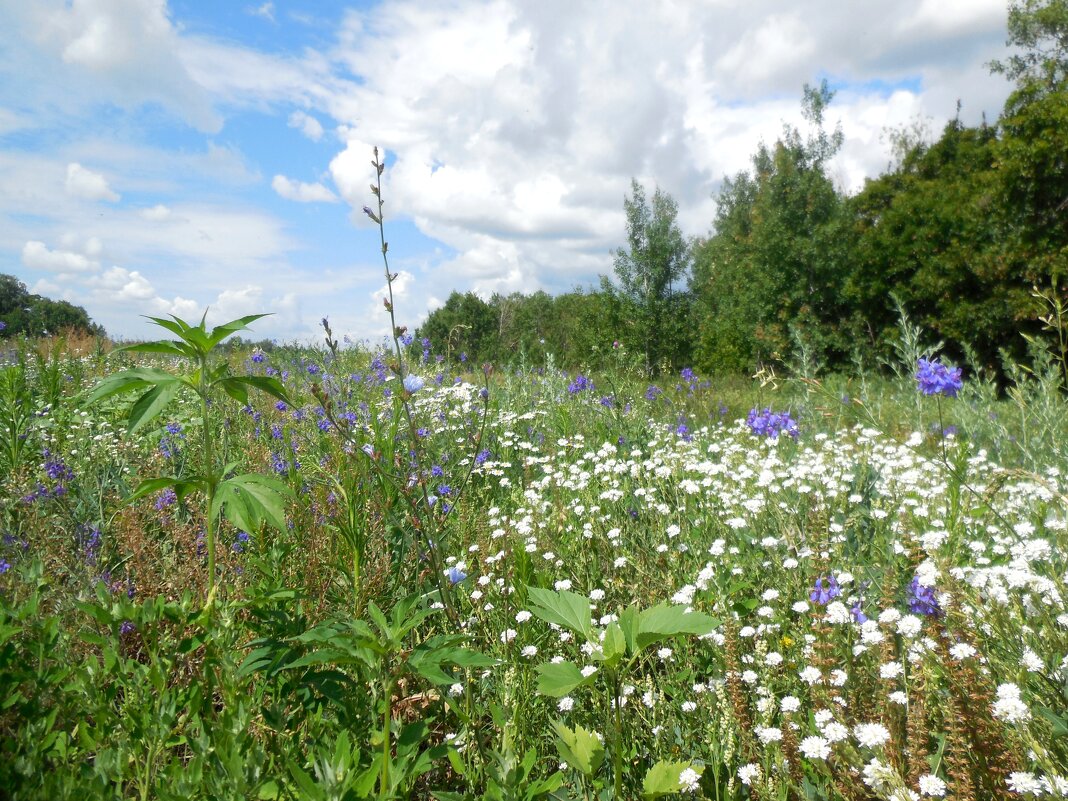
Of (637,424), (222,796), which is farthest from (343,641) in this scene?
(637,424)

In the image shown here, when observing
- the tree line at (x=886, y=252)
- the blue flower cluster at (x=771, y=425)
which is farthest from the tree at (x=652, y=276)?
the blue flower cluster at (x=771, y=425)

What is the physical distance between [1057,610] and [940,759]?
1.99 ft

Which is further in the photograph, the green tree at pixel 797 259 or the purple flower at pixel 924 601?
the green tree at pixel 797 259

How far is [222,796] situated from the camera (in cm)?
108

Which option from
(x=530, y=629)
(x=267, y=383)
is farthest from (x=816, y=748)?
(x=267, y=383)

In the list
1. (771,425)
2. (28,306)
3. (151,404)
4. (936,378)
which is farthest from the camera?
(28,306)

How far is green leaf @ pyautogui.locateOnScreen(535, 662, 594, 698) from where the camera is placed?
1.16 meters

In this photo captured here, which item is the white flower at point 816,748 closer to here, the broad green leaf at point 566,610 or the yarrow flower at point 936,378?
the broad green leaf at point 566,610

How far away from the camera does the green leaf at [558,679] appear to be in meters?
1.16

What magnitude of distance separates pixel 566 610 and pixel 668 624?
23cm

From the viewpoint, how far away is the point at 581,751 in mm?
1339

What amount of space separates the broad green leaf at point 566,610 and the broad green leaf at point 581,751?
228 mm

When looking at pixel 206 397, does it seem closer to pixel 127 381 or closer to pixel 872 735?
pixel 127 381

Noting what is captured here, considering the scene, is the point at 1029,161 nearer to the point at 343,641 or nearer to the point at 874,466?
the point at 874,466
